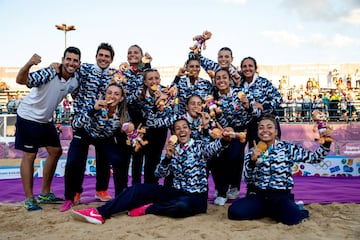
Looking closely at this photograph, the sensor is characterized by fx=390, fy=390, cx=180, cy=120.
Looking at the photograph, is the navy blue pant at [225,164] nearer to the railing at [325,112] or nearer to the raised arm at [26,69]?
the raised arm at [26,69]

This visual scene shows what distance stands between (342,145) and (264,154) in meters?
6.63

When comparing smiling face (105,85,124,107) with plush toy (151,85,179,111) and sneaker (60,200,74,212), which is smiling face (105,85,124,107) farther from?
sneaker (60,200,74,212)

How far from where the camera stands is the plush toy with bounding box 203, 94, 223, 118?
4.68 m

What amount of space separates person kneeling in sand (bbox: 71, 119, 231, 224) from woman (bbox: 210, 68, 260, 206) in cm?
58

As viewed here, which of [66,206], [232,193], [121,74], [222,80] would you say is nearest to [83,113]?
[121,74]

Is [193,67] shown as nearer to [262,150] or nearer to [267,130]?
[267,130]

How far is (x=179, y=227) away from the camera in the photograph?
12.1 feet

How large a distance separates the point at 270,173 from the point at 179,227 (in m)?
1.10

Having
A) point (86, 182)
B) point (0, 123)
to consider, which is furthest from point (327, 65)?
point (86, 182)

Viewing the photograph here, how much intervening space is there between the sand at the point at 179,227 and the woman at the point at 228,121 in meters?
0.61

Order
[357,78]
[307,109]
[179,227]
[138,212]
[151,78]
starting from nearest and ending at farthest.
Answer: [179,227]
[138,212]
[151,78]
[307,109]
[357,78]

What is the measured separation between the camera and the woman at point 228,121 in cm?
489

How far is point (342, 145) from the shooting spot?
9828 mm

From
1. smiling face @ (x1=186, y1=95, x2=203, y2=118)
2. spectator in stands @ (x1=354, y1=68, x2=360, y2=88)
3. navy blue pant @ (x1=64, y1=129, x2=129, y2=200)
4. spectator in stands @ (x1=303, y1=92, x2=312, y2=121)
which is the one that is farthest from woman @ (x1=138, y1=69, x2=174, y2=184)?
spectator in stands @ (x1=354, y1=68, x2=360, y2=88)
